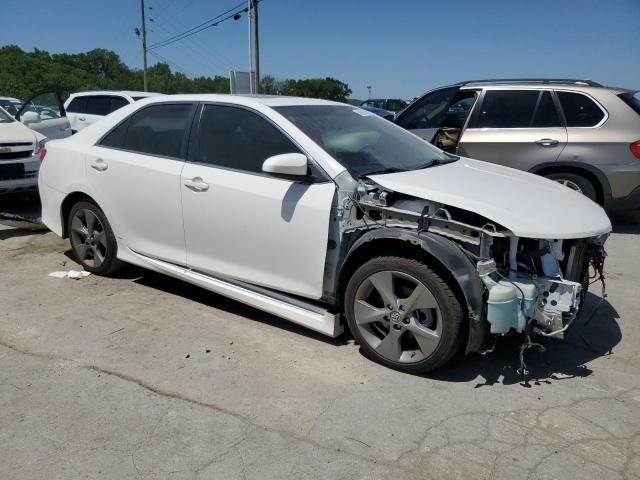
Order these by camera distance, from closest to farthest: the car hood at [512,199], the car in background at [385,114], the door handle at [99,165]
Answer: the car hood at [512,199]
the door handle at [99,165]
the car in background at [385,114]

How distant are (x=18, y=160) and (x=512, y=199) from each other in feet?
20.9

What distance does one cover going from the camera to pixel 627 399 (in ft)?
9.91

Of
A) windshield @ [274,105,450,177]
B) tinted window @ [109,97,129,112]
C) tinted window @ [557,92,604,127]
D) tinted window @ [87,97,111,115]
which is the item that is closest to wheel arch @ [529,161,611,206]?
tinted window @ [557,92,604,127]

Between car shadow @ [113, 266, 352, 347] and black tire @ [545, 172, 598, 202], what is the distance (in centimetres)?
418

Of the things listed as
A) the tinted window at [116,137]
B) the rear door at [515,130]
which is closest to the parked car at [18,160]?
the tinted window at [116,137]

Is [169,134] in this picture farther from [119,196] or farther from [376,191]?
[376,191]

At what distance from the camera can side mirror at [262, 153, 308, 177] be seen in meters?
3.27

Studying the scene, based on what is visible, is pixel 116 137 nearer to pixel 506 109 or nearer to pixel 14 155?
pixel 14 155

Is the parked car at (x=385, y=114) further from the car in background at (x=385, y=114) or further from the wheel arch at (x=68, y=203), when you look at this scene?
the wheel arch at (x=68, y=203)

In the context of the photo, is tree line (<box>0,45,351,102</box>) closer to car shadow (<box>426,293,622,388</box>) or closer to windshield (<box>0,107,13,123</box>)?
windshield (<box>0,107,13,123</box>)

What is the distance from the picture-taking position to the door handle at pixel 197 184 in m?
3.80

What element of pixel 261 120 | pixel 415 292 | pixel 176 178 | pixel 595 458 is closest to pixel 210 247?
pixel 176 178

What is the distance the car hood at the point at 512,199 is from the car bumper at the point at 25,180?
5.57m

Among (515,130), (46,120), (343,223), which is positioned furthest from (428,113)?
(46,120)
